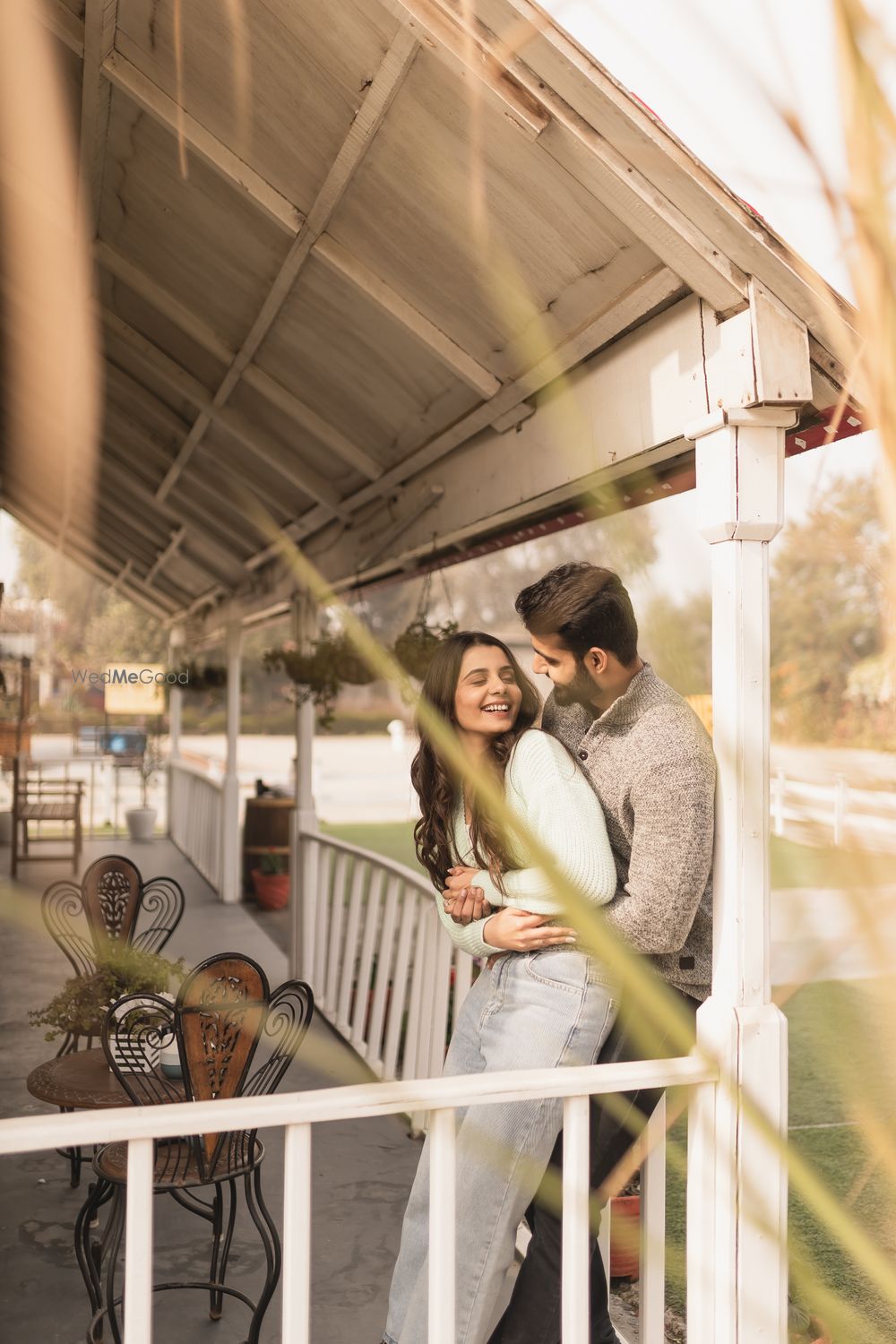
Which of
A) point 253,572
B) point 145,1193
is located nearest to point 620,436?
point 145,1193

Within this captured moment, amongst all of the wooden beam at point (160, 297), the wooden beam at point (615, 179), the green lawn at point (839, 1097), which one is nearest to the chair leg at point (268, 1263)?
the green lawn at point (839, 1097)

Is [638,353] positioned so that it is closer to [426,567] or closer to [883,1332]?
[426,567]

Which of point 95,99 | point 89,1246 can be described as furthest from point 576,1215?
point 95,99

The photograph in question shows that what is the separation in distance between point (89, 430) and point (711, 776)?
18.8 feet

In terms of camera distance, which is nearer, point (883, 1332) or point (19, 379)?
point (883, 1332)

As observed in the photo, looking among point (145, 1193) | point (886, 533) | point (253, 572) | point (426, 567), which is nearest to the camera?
point (886, 533)

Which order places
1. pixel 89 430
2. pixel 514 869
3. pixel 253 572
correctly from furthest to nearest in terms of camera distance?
pixel 253 572 < pixel 89 430 < pixel 514 869

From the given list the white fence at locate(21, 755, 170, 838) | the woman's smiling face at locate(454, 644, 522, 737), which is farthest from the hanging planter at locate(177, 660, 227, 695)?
the woman's smiling face at locate(454, 644, 522, 737)

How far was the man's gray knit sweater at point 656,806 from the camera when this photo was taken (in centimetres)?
194

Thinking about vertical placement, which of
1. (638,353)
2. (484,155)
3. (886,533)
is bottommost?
(886,533)

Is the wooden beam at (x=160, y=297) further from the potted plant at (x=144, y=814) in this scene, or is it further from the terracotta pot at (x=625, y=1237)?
the potted plant at (x=144, y=814)

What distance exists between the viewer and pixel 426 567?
442cm

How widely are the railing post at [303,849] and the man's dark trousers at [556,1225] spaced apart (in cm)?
391

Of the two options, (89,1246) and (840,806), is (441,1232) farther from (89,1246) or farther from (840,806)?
(840,806)
